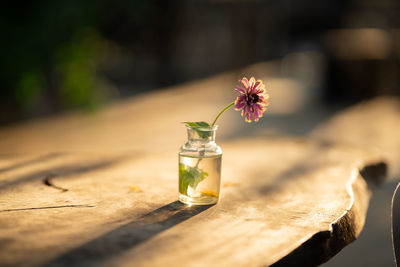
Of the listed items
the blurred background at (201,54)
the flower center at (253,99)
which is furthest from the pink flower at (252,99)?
the blurred background at (201,54)

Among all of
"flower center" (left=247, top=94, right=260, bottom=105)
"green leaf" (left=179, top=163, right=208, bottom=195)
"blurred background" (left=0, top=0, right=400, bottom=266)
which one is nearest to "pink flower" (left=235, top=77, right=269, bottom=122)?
"flower center" (left=247, top=94, right=260, bottom=105)

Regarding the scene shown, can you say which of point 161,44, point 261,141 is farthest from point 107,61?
point 261,141

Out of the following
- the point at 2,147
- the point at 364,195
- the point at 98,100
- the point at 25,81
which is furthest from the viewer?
the point at 98,100

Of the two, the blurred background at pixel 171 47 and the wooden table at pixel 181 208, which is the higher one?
the blurred background at pixel 171 47

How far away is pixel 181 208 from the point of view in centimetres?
115

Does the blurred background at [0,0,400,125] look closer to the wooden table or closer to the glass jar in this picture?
the wooden table

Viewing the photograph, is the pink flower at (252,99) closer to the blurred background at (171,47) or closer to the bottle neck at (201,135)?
the bottle neck at (201,135)

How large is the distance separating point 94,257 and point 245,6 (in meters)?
6.97

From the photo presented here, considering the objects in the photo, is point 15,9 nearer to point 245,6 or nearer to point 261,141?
point 261,141

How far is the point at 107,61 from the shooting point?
29.7 ft

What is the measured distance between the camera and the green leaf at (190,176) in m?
1.15

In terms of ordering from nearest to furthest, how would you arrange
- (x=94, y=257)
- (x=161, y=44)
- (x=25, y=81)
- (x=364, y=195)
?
(x=94, y=257) → (x=364, y=195) → (x=25, y=81) → (x=161, y=44)

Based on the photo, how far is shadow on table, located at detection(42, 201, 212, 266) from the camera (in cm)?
86

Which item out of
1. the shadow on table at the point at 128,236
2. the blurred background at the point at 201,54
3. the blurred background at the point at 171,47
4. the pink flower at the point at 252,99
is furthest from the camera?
the blurred background at the point at 171,47
